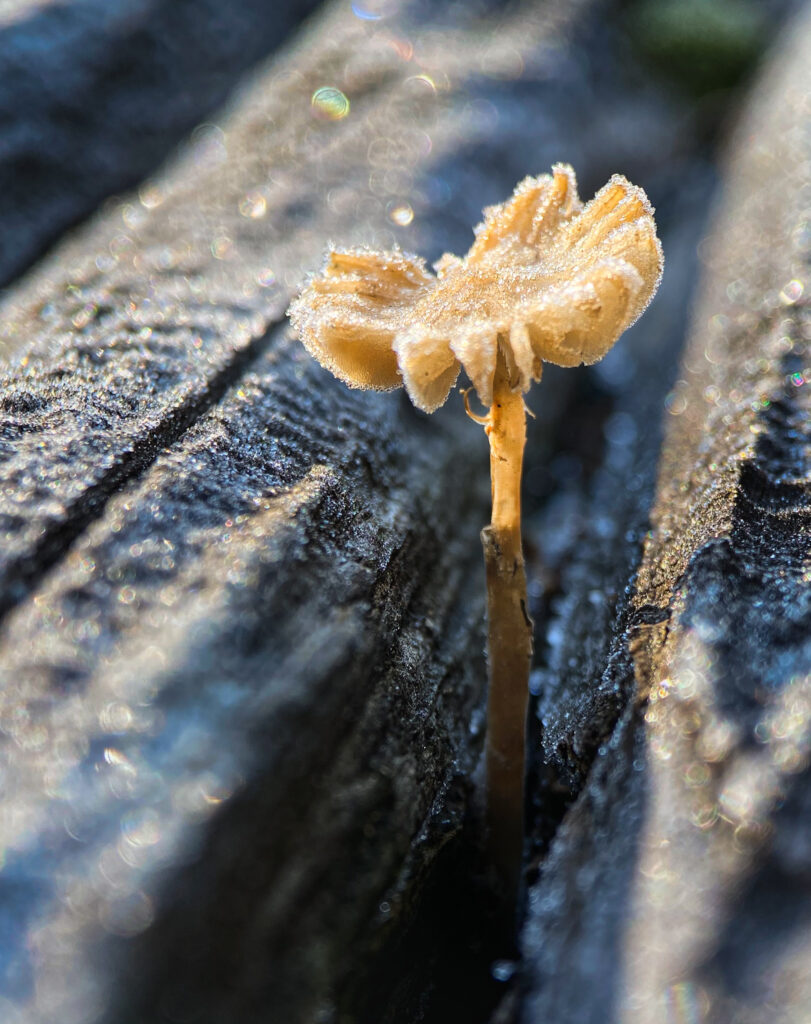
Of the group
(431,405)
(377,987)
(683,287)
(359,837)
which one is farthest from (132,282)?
(683,287)

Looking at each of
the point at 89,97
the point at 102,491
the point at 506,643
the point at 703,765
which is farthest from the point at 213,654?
the point at 89,97

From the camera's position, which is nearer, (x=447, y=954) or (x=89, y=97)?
(x=447, y=954)

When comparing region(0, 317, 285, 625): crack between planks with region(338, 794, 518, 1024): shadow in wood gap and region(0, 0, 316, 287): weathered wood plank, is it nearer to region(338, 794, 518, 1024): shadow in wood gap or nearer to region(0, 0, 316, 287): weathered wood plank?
region(338, 794, 518, 1024): shadow in wood gap

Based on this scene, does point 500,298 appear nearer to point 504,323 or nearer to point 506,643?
point 504,323

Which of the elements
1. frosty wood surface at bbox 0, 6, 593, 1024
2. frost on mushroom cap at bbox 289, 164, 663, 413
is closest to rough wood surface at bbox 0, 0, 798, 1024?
frosty wood surface at bbox 0, 6, 593, 1024

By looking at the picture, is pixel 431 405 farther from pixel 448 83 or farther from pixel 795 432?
pixel 448 83

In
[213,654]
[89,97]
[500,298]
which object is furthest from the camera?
[89,97]
